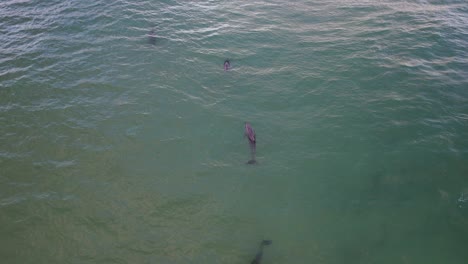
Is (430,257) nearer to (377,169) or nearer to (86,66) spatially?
(377,169)

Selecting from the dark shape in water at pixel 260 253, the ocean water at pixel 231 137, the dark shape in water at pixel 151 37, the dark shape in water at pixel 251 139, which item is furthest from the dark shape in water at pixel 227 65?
the dark shape in water at pixel 260 253

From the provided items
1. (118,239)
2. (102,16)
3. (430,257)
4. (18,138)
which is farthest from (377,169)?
(102,16)

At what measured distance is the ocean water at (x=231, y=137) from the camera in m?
14.0

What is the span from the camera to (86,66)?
2305 cm

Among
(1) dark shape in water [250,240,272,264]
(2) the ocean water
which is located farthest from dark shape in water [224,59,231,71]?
(1) dark shape in water [250,240,272,264]

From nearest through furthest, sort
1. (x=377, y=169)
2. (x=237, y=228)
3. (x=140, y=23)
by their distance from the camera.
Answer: (x=237, y=228) → (x=377, y=169) → (x=140, y=23)

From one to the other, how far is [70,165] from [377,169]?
16.1 meters

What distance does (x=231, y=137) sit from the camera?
1853 centimetres

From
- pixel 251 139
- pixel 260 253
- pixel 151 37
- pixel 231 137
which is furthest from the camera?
pixel 151 37

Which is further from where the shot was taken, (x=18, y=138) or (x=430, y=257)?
(x=18, y=138)

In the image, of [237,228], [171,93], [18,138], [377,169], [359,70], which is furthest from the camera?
[359,70]

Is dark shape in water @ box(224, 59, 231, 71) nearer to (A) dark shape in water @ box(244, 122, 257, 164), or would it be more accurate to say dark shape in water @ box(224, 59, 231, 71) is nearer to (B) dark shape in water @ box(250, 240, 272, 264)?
(A) dark shape in water @ box(244, 122, 257, 164)

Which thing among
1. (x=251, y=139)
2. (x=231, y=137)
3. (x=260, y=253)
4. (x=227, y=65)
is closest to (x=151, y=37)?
(x=227, y=65)

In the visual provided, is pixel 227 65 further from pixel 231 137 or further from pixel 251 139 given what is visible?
pixel 251 139
